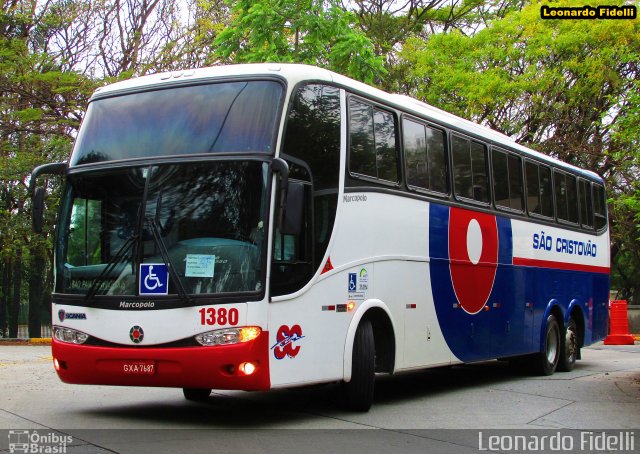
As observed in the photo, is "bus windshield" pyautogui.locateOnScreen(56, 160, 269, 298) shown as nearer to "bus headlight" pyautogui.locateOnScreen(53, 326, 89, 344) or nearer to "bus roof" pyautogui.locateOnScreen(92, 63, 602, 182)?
"bus headlight" pyautogui.locateOnScreen(53, 326, 89, 344)

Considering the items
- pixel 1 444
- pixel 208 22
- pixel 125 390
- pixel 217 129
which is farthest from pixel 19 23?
pixel 1 444

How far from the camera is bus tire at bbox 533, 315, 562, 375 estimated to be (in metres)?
15.4

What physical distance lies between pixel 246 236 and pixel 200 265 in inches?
20.6

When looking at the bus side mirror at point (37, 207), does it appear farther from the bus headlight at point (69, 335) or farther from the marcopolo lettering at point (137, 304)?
the marcopolo lettering at point (137, 304)

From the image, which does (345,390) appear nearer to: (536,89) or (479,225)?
(479,225)

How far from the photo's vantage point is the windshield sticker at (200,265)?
27.7 ft

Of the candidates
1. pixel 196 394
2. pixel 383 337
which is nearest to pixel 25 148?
pixel 196 394

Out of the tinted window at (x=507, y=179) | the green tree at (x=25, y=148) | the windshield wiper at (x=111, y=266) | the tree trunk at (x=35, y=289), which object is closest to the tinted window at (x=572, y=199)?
the tinted window at (x=507, y=179)

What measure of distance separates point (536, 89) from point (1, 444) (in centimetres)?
2280

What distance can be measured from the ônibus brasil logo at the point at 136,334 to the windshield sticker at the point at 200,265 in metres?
0.72

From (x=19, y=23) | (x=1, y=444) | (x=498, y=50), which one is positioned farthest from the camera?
(x=498, y=50)

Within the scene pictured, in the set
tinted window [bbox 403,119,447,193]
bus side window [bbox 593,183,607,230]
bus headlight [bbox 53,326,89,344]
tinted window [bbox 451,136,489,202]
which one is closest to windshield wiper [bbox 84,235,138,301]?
bus headlight [bbox 53,326,89,344]

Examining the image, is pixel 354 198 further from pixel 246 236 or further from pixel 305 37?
pixel 305 37

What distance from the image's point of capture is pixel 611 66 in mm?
27234
